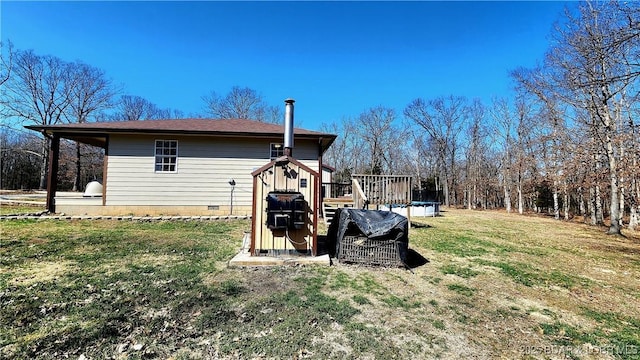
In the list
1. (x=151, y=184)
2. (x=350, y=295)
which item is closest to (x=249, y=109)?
(x=151, y=184)

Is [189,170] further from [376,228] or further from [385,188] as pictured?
[376,228]

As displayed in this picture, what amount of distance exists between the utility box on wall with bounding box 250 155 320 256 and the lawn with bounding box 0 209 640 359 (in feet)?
1.99

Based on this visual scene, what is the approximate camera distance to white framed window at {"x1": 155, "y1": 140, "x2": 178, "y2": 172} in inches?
396

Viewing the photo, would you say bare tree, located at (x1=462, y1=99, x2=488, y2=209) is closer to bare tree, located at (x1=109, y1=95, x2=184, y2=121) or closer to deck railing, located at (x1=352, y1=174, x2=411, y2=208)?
deck railing, located at (x1=352, y1=174, x2=411, y2=208)

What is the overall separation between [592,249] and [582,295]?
196 inches

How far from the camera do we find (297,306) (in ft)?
11.2

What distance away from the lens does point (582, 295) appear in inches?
164

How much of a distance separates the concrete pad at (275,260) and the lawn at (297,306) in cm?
20

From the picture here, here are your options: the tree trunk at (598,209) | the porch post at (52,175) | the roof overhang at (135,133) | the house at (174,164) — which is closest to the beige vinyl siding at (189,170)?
the house at (174,164)

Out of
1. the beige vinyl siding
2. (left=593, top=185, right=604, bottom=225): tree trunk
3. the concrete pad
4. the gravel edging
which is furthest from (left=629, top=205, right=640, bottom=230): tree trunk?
the gravel edging

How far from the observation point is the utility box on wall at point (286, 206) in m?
5.09

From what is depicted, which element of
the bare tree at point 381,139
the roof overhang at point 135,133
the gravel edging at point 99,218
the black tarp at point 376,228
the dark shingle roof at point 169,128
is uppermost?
the bare tree at point 381,139

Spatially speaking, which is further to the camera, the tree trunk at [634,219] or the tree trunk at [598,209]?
the tree trunk at [598,209]

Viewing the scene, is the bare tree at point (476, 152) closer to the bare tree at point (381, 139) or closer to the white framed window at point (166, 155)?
the bare tree at point (381, 139)
